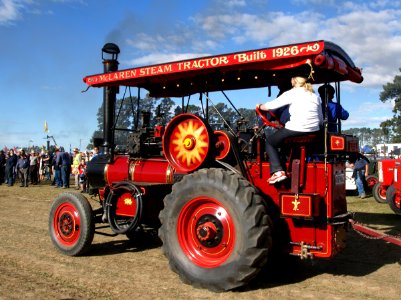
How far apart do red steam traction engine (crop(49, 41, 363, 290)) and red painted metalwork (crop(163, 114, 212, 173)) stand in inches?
0.5

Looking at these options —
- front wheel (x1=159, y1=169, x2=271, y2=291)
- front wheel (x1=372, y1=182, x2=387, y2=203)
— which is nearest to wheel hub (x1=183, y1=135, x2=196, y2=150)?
→ front wheel (x1=159, y1=169, x2=271, y2=291)

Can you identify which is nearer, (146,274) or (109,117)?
(146,274)

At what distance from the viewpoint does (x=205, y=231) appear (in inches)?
177

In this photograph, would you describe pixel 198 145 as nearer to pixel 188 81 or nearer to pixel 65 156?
pixel 188 81

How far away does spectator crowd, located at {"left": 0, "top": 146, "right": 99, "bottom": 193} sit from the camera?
16969 millimetres

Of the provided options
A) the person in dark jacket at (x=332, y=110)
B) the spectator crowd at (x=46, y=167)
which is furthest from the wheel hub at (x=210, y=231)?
the spectator crowd at (x=46, y=167)

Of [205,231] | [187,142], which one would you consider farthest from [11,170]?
[205,231]

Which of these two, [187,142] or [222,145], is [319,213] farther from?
[187,142]

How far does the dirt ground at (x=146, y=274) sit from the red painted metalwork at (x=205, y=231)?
0.34 metres

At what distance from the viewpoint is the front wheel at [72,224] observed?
5707 millimetres

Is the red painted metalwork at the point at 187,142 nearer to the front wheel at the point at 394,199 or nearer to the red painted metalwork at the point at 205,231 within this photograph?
the red painted metalwork at the point at 205,231

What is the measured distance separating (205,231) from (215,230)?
0.33 feet

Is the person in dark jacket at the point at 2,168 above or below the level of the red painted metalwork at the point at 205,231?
above

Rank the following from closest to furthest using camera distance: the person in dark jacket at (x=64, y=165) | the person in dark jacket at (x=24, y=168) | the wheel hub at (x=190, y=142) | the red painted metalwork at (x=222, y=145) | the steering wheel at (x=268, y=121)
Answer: the steering wheel at (x=268, y=121) → the red painted metalwork at (x=222, y=145) → the wheel hub at (x=190, y=142) → the person in dark jacket at (x=64, y=165) → the person in dark jacket at (x=24, y=168)
